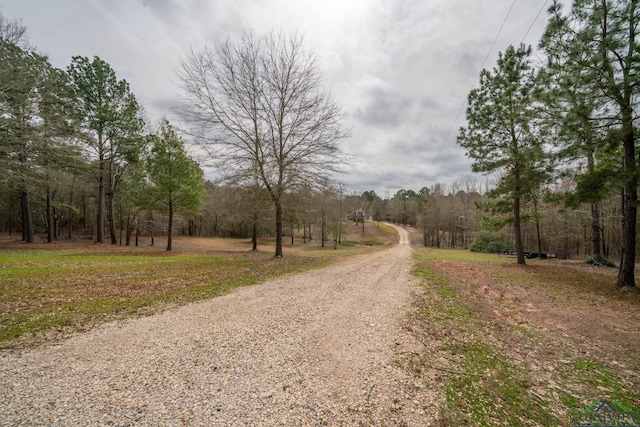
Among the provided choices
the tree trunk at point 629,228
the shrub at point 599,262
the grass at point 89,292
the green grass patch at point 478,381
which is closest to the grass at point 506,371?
the green grass patch at point 478,381

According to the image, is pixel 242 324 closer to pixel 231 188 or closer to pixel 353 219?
pixel 231 188

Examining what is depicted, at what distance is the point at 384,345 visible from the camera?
3.98 m

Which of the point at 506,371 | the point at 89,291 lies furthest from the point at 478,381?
the point at 89,291

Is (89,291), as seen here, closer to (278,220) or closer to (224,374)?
(224,374)

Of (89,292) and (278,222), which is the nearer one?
(89,292)

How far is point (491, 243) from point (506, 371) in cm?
3358

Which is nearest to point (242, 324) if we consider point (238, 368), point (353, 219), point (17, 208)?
point (238, 368)

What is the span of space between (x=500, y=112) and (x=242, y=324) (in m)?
16.1

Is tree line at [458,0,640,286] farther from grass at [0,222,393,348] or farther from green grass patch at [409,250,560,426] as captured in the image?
grass at [0,222,393,348]

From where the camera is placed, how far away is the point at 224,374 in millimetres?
3119

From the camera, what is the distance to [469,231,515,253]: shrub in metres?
29.6

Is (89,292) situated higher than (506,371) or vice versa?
(89,292)

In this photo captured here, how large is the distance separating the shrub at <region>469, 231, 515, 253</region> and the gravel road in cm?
3219

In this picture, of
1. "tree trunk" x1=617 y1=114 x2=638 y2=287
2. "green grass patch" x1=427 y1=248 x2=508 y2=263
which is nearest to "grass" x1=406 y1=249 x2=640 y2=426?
"tree trunk" x1=617 y1=114 x2=638 y2=287
